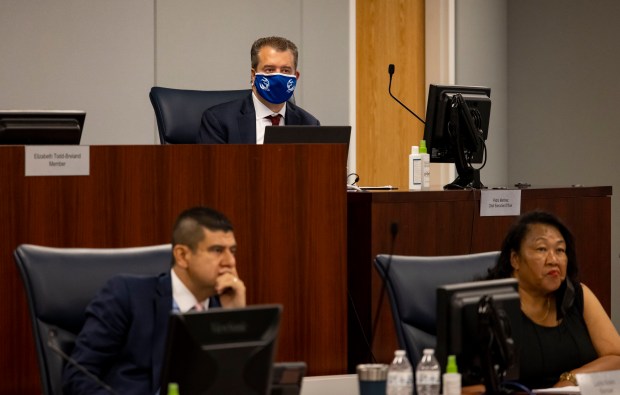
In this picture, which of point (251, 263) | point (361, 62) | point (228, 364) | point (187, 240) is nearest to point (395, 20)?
point (361, 62)

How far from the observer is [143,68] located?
5938mm

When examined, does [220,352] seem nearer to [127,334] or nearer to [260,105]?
[127,334]

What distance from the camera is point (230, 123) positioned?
469 cm

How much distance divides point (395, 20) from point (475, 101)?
2520mm

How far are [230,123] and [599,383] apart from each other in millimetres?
2365

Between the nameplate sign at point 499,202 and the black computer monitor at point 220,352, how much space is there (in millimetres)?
2232

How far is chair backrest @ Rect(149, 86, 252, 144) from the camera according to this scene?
482 centimetres

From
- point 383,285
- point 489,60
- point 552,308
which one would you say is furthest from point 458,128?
point 489,60

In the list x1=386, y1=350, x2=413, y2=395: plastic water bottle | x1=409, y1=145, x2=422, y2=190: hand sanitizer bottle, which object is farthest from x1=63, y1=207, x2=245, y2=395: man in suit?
x1=409, y1=145, x2=422, y2=190: hand sanitizer bottle

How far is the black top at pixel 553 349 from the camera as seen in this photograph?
3.31m

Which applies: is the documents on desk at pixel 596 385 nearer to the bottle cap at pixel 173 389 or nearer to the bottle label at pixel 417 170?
the bottle cap at pixel 173 389

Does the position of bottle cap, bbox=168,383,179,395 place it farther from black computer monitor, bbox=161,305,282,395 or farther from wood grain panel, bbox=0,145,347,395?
wood grain panel, bbox=0,145,347,395

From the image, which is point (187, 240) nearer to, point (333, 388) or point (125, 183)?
point (125, 183)

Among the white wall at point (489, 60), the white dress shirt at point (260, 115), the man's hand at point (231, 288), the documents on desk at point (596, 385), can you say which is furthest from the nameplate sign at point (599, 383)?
the white wall at point (489, 60)
